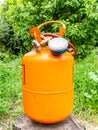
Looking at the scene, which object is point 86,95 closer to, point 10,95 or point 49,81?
point 10,95

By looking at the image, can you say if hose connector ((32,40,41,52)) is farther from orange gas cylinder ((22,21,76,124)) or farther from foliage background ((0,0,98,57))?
foliage background ((0,0,98,57))

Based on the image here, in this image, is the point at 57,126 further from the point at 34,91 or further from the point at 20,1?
the point at 20,1

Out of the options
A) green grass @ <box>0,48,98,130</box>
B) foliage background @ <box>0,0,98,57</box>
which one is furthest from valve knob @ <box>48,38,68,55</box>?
foliage background @ <box>0,0,98,57</box>

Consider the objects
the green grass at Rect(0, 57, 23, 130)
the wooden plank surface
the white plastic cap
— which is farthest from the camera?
the green grass at Rect(0, 57, 23, 130)

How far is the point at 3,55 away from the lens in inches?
232

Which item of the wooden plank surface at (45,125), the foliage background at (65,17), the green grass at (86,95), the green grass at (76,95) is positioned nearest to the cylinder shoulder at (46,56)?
the wooden plank surface at (45,125)

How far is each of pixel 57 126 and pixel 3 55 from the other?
11.1ft

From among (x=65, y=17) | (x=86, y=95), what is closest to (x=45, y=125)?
(x=86, y=95)

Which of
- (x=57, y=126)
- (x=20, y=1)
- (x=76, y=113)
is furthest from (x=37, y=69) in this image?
(x=20, y=1)

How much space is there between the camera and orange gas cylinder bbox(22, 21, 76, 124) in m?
2.36

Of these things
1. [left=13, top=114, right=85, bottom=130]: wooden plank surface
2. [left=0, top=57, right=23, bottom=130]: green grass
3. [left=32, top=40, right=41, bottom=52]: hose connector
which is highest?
[left=32, top=40, right=41, bottom=52]: hose connector

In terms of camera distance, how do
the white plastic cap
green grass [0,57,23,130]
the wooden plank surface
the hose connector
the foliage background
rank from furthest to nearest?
the foliage background
green grass [0,57,23,130]
the wooden plank surface
the hose connector
the white plastic cap

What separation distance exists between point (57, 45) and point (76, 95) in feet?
5.05

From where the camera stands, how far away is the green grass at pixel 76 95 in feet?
11.2
